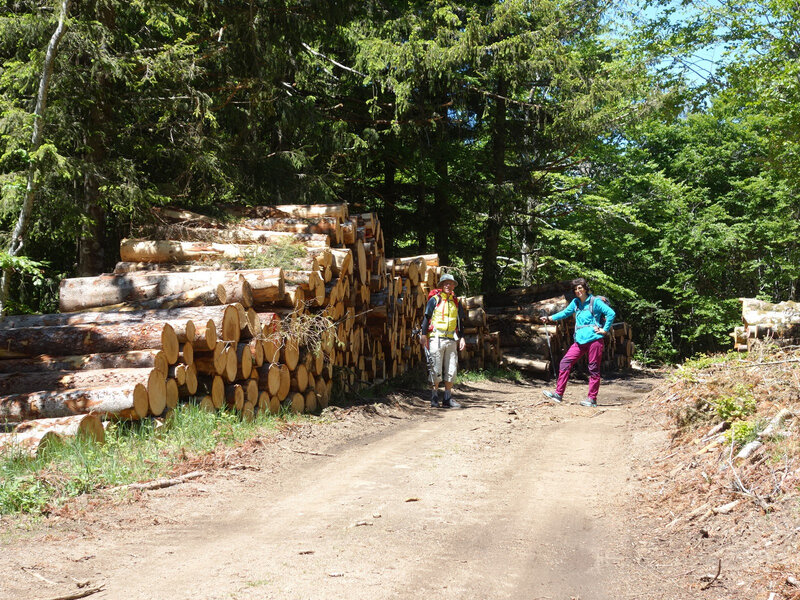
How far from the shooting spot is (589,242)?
25.3 m

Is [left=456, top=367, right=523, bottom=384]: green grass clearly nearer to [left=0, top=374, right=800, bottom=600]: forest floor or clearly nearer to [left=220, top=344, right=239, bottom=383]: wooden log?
[left=220, top=344, right=239, bottom=383]: wooden log

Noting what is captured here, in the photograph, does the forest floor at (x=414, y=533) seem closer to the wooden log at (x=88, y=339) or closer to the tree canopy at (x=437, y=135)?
the wooden log at (x=88, y=339)

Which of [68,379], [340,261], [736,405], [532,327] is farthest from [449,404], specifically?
[532,327]

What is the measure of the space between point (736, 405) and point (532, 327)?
13739mm

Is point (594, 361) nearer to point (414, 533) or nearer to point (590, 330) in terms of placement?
point (590, 330)

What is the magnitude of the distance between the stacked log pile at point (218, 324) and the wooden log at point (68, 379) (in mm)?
13

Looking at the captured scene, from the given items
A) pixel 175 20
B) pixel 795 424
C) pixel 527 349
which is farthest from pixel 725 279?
pixel 795 424

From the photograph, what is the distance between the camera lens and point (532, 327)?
65.7ft

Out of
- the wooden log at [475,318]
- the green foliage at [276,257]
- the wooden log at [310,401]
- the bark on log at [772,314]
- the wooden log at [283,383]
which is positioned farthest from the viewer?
the wooden log at [475,318]

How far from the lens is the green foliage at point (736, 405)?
20.4ft

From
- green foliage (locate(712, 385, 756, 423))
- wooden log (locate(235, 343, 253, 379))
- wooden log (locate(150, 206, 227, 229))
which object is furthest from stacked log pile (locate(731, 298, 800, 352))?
wooden log (locate(235, 343, 253, 379))

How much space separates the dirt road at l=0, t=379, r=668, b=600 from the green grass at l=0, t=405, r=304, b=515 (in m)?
0.33

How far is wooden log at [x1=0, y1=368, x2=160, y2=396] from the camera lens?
7.23 m

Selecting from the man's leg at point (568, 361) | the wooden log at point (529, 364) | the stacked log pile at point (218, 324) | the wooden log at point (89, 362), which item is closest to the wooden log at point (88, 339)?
the stacked log pile at point (218, 324)
